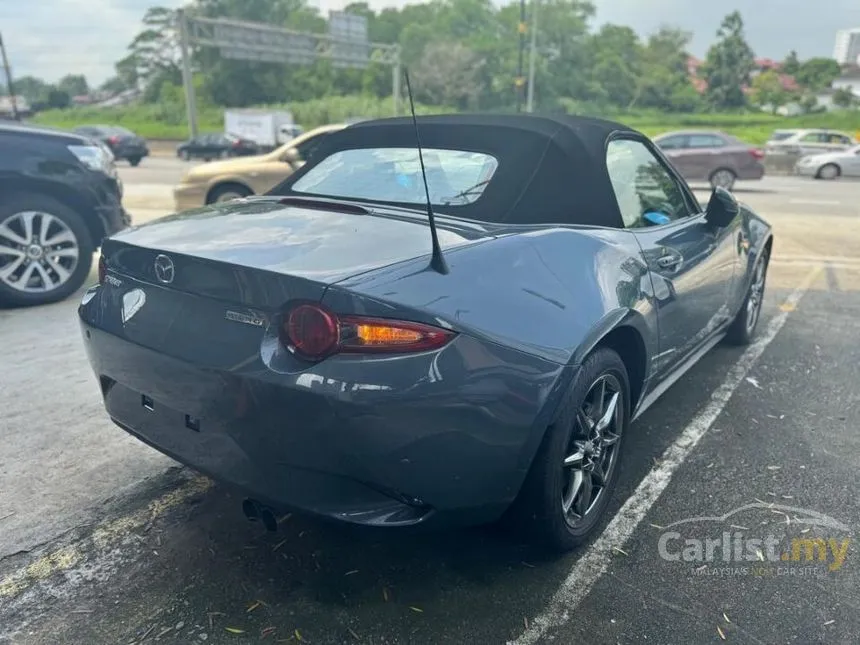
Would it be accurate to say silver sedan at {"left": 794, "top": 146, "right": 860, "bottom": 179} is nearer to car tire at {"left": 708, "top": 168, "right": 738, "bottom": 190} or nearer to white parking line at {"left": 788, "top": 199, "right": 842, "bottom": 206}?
car tire at {"left": 708, "top": 168, "right": 738, "bottom": 190}

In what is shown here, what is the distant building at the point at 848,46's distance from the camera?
95125mm

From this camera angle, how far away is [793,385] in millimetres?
4234

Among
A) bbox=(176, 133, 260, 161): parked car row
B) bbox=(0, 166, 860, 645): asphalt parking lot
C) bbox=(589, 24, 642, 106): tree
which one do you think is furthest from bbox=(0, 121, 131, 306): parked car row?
bbox=(589, 24, 642, 106): tree

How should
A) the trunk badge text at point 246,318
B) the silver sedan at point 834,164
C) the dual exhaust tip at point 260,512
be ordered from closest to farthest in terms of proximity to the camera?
the trunk badge text at point 246,318, the dual exhaust tip at point 260,512, the silver sedan at point 834,164

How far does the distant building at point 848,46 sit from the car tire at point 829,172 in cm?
8785

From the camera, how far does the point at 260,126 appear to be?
37.4 meters

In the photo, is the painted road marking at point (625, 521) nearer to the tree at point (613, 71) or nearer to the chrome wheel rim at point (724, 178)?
the chrome wheel rim at point (724, 178)

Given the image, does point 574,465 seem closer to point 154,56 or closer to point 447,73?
point 447,73

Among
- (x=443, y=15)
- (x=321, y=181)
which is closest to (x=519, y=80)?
(x=321, y=181)

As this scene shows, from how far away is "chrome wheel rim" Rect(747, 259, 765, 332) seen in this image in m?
4.80

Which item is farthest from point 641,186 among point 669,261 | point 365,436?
point 365,436

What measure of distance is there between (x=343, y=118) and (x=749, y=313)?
47.2 meters

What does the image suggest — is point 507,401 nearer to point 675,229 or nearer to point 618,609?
point 618,609

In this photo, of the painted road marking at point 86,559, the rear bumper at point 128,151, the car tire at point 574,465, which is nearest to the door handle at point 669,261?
the car tire at point 574,465
